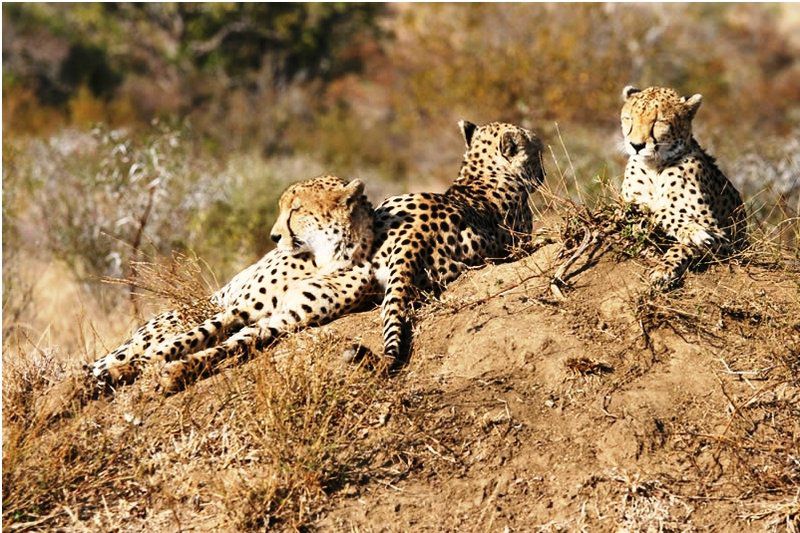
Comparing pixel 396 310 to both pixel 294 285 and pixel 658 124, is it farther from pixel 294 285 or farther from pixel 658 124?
pixel 658 124

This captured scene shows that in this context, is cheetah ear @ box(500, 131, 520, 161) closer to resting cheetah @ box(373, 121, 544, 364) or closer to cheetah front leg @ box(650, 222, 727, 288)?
resting cheetah @ box(373, 121, 544, 364)

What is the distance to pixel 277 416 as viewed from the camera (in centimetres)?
471

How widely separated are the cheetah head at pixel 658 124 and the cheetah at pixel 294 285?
1.33 m

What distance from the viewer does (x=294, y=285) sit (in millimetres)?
→ 5809

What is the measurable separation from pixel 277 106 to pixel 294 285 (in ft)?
53.2

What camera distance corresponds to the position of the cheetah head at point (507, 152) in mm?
6875

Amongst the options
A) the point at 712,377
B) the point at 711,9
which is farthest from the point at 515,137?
the point at 711,9

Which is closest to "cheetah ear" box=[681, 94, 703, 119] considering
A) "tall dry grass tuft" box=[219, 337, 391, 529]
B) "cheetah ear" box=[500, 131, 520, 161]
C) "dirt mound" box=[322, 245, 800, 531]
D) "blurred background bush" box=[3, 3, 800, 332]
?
"dirt mound" box=[322, 245, 800, 531]

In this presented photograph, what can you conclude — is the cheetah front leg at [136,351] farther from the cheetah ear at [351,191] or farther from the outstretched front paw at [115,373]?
the cheetah ear at [351,191]

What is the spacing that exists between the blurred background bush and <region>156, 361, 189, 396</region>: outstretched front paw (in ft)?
11.8

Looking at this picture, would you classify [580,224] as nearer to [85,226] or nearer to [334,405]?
[334,405]

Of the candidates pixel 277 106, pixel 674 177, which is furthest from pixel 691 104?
pixel 277 106

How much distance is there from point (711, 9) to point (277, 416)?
99.4ft

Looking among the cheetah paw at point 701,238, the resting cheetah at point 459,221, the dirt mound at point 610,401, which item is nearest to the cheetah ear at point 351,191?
the resting cheetah at point 459,221
